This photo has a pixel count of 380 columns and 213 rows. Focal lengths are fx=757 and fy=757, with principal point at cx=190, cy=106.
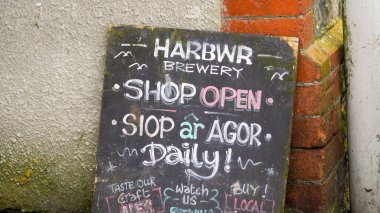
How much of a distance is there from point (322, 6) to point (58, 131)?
1.37 m

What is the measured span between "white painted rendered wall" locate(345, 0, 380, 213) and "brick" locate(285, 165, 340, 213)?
248 mm

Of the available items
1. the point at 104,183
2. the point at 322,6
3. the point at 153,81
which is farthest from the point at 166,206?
the point at 322,6

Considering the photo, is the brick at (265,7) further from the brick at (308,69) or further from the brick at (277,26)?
the brick at (308,69)

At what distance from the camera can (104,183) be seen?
10.8 ft

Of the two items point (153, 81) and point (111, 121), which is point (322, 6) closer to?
point (153, 81)

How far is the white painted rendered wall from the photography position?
11.3 ft

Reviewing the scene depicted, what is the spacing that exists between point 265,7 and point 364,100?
2.33ft

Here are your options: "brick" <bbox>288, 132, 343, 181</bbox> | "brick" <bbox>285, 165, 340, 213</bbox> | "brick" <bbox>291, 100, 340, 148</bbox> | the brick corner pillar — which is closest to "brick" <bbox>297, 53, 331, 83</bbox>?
the brick corner pillar

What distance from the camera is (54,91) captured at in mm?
3537

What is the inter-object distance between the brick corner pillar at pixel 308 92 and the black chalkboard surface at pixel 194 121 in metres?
0.10

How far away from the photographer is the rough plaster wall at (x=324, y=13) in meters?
3.45

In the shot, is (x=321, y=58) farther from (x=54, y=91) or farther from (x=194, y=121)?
(x=54, y=91)

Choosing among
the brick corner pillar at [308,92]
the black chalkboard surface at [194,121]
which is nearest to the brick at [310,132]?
the brick corner pillar at [308,92]

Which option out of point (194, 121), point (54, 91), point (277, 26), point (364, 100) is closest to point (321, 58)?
point (277, 26)
